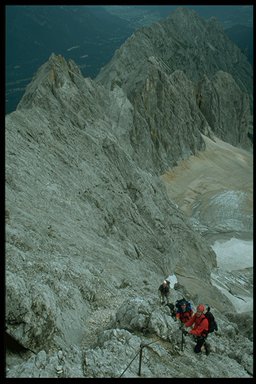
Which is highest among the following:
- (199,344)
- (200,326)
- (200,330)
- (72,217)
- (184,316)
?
(72,217)

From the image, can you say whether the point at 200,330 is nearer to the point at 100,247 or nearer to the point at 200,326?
the point at 200,326

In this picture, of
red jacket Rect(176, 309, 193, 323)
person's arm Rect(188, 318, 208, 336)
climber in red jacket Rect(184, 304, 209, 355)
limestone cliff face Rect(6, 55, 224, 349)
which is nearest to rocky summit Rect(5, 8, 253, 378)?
limestone cliff face Rect(6, 55, 224, 349)

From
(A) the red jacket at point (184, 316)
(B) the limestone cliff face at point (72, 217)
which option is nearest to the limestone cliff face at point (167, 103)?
(B) the limestone cliff face at point (72, 217)

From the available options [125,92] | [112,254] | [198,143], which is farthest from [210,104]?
[112,254]

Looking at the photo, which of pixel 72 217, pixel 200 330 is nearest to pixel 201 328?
pixel 200 330

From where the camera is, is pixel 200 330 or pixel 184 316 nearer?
pixel 200 330

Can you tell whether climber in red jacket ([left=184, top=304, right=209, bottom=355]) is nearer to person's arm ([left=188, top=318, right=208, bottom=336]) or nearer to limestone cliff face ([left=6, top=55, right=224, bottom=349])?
person's arm ([left=188, top=318, right=208, bottom=336])

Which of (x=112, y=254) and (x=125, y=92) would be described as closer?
(x=112, y=254)

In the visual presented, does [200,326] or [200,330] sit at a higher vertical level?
[200,326]
